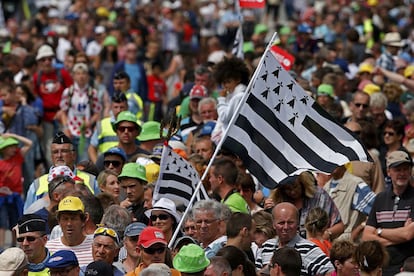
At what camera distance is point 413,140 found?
15.8m

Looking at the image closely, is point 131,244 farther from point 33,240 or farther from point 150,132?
point 150,132

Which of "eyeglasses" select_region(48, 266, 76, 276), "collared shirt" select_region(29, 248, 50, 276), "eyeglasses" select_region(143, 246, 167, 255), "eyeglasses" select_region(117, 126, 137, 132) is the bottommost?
"eyeglasses" select_region(117, 126, 137, 132)

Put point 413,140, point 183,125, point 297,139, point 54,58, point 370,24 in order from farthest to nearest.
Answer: point 370,24 < point 54,58 < point 183,125 < point 413,140 < point 297,139

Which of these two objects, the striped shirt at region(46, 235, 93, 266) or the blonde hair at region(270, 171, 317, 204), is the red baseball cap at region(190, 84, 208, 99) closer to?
the blonde hair at region(270, 171, 317, 204)

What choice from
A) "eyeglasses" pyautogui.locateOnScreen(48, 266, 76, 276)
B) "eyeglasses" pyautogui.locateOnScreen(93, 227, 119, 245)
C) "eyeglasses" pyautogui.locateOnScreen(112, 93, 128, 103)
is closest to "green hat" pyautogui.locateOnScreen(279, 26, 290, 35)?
"eyeglasses" pyautogui.locateOnScreen(112, 93, 128, 103)

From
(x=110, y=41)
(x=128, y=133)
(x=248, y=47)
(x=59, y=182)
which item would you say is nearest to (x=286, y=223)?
(x=59, y=182)

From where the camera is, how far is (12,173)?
16578 mm

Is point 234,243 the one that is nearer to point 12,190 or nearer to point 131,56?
point 12,190

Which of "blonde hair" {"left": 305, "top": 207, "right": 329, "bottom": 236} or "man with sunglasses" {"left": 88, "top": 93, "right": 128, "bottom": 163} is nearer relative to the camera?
"blonde hair" {"left": 305, "top": 207, "right": 329, "bottom": 236}

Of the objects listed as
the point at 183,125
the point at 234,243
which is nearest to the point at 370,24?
the point at 183,125

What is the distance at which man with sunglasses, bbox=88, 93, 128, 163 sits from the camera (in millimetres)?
16719

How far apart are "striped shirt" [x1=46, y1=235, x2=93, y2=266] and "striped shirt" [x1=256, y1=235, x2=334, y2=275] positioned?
4.68ft

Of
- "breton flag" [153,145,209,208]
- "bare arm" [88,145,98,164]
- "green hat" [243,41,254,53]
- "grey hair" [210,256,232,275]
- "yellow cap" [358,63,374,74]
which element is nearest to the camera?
"grey hair" [210,256,232,275]

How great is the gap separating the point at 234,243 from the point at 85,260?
47.7 inches
